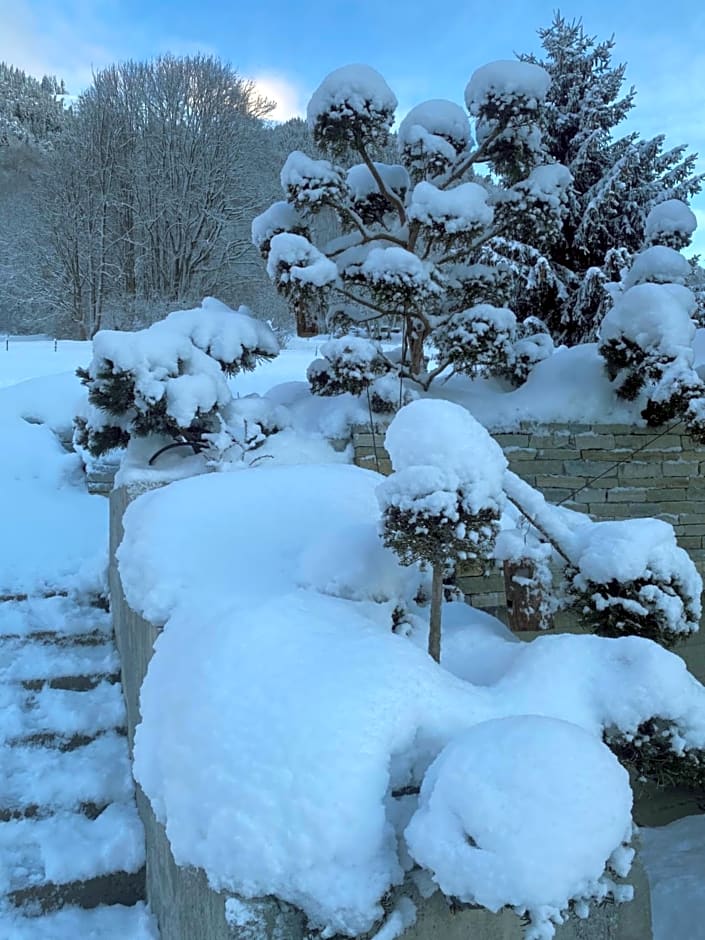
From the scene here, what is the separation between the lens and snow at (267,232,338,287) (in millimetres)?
3369

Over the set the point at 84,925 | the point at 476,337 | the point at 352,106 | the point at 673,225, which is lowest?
the point at 84,925

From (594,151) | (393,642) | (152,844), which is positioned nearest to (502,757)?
(393,642)

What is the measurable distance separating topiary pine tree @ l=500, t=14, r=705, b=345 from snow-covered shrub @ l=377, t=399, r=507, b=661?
5.61 meters

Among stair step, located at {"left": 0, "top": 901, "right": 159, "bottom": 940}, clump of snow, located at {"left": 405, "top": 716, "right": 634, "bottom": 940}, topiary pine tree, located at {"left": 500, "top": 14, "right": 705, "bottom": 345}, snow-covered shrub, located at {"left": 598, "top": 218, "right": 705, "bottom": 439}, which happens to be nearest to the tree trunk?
clump of snow, located at {"left": 405, "top": 716, "right": 634, "bottom": 940}

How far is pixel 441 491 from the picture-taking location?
47.2 inches

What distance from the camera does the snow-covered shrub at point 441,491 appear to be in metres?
1.20

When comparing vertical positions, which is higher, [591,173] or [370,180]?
[591,173]

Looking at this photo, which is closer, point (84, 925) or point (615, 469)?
point (84, 925)

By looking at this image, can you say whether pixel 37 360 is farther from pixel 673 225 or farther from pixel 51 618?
pixel 673 225

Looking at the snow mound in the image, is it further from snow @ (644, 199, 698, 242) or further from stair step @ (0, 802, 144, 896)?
snow @ (644, 199, 698, 242)

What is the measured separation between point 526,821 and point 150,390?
2.28m

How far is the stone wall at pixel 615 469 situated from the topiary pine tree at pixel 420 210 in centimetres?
55

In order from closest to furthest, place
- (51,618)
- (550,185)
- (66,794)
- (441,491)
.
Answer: (441,491) < (66,794) < (51,618) < (550,185)

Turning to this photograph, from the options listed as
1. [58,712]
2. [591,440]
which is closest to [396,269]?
[591,440]
